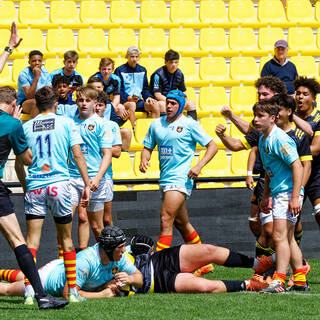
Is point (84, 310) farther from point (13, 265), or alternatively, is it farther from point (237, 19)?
point (237, 19)

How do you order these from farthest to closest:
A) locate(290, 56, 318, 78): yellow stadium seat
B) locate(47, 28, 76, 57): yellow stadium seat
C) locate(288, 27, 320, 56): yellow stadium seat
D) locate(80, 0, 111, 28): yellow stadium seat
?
locate(288, 27, 320, 56): yellow stadium seat, locate(80, 0, 111, 28): yellow stadium seat, locate(290, 56, 318, 78): yellow stadium seat, locate(47, 28, 76, 57): yellow stadium seat

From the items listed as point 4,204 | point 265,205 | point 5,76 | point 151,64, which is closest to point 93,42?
point 151,64

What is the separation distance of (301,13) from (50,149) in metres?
9.05

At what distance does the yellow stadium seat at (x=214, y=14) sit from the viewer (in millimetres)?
13633

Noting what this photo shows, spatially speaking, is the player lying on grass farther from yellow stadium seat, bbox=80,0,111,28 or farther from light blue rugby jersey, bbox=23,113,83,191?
yellow stadium seat, bbox=80,0,111,28

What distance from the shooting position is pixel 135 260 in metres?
7.00

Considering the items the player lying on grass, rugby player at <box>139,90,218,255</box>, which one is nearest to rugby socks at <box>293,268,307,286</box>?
the player lying on grass

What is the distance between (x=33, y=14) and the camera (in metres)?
13.2

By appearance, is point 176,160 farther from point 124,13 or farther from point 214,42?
point 124,13

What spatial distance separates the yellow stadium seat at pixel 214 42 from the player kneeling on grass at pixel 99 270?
712 cm

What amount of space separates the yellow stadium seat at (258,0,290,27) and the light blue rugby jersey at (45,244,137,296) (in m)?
8.31

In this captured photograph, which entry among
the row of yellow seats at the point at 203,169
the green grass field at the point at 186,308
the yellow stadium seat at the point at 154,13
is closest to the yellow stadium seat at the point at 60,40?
the yellow stadium seat at the point at 154,13

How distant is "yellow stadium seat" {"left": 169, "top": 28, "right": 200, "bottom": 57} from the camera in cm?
1306

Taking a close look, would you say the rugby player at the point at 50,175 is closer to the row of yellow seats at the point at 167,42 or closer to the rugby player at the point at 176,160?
the rugby player at the point at 176,160
